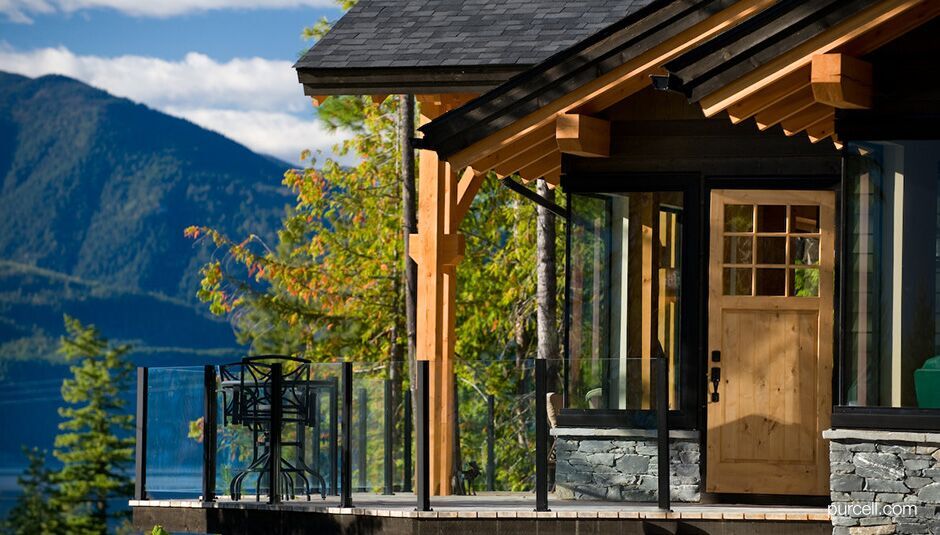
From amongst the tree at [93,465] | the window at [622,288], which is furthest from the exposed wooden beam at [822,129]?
the tree at [93,465]

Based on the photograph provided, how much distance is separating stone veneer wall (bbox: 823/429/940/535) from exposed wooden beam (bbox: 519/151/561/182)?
4140 millimetres

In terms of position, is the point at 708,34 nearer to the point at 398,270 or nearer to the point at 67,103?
the point at 398,270

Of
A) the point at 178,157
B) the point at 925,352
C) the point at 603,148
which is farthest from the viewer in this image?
the point at 178,157

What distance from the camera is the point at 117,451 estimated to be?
4044cm

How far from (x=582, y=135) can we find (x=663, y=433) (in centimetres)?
233

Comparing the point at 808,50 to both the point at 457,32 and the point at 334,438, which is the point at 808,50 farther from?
the point at 457,32

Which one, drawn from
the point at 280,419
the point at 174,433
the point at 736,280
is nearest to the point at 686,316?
the point at 736,280

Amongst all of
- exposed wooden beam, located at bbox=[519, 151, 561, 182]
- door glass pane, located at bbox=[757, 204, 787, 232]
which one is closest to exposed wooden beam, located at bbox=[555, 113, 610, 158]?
exposed wooden beam, located at bbox=[519, 151, 561, 182]

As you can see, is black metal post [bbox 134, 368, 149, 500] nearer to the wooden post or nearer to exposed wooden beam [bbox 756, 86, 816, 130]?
the wooden post

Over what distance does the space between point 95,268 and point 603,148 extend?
11000cm

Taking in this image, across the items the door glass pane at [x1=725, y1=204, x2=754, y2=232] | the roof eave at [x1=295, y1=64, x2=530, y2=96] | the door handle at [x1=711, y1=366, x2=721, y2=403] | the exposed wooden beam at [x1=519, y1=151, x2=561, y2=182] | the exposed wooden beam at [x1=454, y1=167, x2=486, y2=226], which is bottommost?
the door handle at [x1=711, y1=366, x2=721, y2=403]

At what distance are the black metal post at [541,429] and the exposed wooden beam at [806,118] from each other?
233 centimetres

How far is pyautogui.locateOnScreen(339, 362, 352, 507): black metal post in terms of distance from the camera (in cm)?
1162

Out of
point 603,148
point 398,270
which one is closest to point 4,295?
point 398,270
